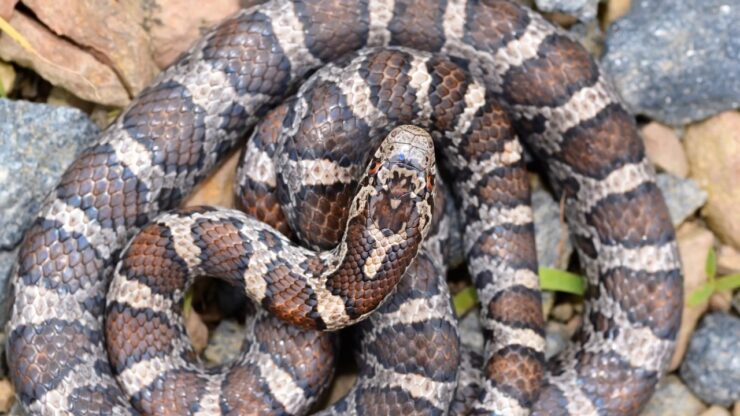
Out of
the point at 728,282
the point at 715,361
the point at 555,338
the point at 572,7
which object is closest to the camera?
the point at 572,7

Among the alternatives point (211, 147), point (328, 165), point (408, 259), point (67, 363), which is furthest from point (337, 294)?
point (67, 363)

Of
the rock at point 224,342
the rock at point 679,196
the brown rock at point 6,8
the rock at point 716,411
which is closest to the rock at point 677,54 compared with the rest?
the rock at point 679,196

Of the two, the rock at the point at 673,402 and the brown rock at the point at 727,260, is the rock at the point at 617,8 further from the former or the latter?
the rock at the point at 673,402

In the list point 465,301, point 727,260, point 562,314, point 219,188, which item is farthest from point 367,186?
point 727,260

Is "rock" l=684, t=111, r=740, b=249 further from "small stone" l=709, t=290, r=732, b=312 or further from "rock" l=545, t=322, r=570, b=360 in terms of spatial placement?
"rock" l=545, t=322, r=570, b=360

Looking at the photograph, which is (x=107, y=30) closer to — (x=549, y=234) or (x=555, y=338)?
(x=549, y=234)

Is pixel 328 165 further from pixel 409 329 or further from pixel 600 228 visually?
pixel 600 228
